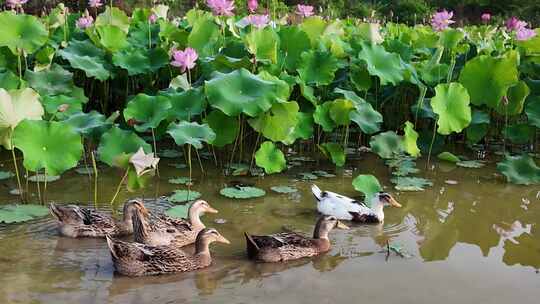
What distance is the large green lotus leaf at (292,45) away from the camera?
6586 millimetres

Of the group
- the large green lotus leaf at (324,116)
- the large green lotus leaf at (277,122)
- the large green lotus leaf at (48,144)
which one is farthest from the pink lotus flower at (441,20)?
the large green lotus leaf at (48,144)

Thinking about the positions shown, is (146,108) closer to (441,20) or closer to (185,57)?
(185,57)

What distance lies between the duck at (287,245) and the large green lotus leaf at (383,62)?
2.44m

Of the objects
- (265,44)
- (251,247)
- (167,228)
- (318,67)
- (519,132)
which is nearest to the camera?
(251,247)

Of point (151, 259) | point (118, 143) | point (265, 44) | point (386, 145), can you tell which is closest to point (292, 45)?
point (265, 44)

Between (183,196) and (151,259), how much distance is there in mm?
1392

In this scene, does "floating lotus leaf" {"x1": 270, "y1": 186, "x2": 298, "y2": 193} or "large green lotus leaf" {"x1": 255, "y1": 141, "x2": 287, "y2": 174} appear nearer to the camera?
"floating lotus leaf" {"x1": 270, "y1": 186, "x2": 298, "y2": 193}

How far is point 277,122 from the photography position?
5707mm

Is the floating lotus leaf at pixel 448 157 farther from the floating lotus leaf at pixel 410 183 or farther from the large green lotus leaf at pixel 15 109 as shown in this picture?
the large green lotus leaf at pixel 15 109

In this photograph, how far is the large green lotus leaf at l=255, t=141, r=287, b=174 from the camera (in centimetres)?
556

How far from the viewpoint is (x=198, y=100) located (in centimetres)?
552

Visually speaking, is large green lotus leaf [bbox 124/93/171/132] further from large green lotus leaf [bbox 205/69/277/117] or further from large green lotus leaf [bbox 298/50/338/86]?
large green lotus leaf [bbox 298/50/338/86]

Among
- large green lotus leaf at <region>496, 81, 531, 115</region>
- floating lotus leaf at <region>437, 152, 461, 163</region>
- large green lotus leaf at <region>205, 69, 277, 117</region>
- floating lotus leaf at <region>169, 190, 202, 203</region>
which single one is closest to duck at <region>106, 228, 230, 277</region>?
floating lotus leaf at <region>169, 190, 202, 203</region>

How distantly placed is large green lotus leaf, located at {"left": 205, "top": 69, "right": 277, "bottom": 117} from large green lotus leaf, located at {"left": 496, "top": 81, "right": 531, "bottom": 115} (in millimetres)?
2543
